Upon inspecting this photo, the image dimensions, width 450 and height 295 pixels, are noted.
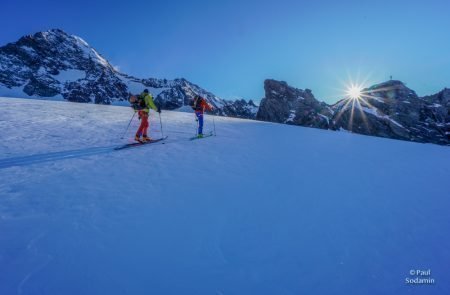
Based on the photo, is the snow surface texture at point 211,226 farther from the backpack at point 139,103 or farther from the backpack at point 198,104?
the backpack at point 198,104

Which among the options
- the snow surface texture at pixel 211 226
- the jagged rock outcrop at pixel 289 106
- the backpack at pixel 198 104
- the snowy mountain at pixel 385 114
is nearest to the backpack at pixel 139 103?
the backpack at pixel 198 104

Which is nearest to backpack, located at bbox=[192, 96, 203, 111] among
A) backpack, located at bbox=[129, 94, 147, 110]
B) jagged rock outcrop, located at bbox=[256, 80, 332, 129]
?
backpack, located at bbox=[129, 94, 147, 110]

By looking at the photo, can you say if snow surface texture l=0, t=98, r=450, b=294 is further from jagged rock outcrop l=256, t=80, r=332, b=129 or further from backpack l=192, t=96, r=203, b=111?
jagged rock outcrop l=256, t=80, r=332, b=129

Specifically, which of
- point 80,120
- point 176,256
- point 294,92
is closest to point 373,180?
point 176,256

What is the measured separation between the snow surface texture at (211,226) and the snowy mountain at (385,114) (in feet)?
281

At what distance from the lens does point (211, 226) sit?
15.6 ft

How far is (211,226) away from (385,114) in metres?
98.8

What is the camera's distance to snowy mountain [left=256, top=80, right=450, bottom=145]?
82.9 m

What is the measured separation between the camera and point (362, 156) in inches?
454

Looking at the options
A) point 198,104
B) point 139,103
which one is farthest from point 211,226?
point 198,104

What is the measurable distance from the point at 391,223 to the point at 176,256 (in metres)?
→ 4.17

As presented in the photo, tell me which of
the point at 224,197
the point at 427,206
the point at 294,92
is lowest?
the point at 224,197

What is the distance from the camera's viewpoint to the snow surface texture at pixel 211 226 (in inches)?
139

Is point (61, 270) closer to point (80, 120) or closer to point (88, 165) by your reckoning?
point (88, 165)
